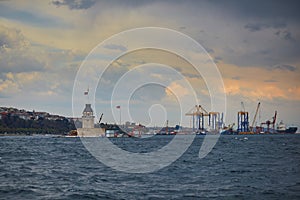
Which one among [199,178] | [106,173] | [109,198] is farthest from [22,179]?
[199,178]

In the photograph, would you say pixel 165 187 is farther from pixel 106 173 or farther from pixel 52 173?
pixel 52 173

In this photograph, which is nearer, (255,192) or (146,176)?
(255,192)

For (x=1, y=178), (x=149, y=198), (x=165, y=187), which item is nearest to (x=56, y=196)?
(x=149, y=198)

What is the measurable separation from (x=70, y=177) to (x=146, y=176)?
8.44 meters

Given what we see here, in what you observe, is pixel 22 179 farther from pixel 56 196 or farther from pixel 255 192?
pixel 255 192

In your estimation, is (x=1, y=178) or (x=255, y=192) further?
(x=1, y=178)

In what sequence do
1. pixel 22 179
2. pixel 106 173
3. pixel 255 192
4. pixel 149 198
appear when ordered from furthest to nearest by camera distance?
pixel 106 173, pixel 22 179, pixel 255 192, pixel 149 198

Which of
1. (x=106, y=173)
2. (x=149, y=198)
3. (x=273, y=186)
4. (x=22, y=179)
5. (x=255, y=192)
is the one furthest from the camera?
(x=106, y=173)

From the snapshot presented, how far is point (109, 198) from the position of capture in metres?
36.4

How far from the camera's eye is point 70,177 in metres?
49.0

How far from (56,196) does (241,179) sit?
68.0 feet

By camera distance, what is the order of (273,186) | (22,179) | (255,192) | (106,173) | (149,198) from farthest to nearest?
1. (106,173)
2. (22,179)
3. (273,186)
4. (255,192)
5. (149,198)

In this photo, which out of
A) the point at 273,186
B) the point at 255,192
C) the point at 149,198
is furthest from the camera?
the point at 273,186

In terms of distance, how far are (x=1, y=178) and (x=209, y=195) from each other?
2335 cm
